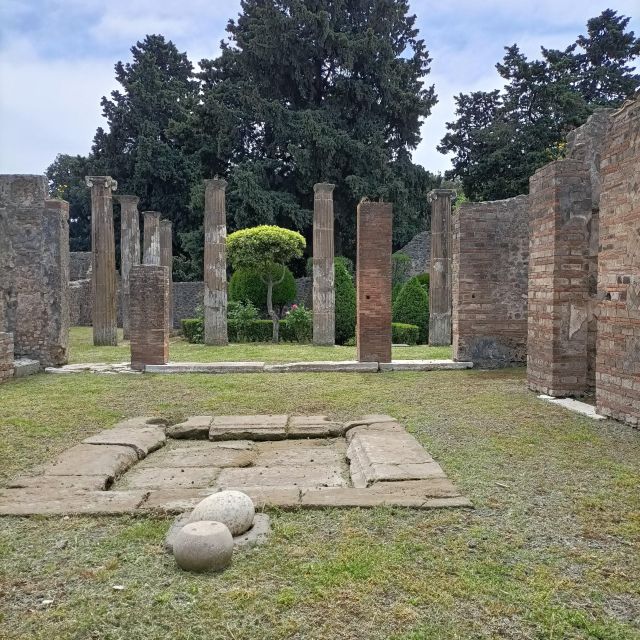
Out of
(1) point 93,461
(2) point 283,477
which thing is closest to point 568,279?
(2) point 283,477

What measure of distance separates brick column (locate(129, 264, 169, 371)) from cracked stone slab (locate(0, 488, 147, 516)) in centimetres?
764

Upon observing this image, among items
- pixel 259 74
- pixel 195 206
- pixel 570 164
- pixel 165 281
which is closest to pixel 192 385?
pixel 165 281

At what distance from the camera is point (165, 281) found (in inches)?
470

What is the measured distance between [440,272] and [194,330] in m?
7.68

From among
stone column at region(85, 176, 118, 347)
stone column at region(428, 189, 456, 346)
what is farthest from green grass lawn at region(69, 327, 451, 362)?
stone column at region(428, 189, 456, 346)

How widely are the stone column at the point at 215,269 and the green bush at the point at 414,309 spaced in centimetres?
546

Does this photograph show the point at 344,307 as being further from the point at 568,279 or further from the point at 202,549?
the point at 202,549

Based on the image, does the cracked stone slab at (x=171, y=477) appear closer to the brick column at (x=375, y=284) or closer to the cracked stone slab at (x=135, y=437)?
the cracked stone slab at (x=135, y=437)

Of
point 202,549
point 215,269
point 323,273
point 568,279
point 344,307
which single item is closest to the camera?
point 202,549

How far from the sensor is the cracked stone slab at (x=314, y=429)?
6.57m

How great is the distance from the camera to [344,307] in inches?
790

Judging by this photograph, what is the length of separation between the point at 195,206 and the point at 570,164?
73.9 feet

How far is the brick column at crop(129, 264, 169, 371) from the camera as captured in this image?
38.8 ft

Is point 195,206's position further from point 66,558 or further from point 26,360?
point 66,558
